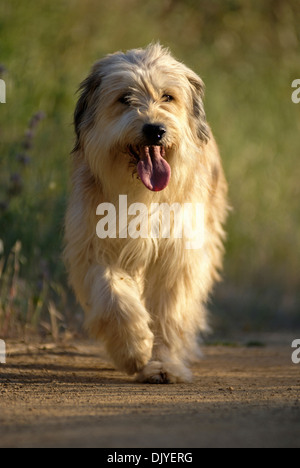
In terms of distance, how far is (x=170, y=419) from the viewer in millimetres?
3596

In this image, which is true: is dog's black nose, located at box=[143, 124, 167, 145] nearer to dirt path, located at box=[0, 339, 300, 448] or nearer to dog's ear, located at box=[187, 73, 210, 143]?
dog's ear, located at box=[187, 73, 210, 143]

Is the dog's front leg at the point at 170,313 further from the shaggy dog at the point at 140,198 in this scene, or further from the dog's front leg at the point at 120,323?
the dog's front leg at the point at 120,323

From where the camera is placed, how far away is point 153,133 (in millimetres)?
4824

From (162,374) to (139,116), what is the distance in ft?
4.78

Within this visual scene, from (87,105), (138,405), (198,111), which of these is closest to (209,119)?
(198,111)

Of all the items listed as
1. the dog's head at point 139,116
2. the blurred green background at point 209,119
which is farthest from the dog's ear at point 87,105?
the blurred green background at point 209,119

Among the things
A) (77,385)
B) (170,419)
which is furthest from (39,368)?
(170,419)

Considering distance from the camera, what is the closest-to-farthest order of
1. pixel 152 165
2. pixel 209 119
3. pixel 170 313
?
pixel 152 165, pixel 170 313, pixel 209 119

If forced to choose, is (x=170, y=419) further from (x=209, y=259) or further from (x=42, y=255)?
(x=42, y=255)

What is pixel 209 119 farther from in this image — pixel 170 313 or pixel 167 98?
pixel 170 313

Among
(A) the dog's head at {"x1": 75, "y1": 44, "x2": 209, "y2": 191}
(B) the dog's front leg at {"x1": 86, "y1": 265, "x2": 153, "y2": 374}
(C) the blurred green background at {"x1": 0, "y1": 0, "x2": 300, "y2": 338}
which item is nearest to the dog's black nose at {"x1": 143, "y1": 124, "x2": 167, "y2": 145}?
(A) the dog's head at {"x1": 75, "y1": 44, "x2": 209, "y2": 191}

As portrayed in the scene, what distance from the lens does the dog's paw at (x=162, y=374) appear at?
16.5 ft

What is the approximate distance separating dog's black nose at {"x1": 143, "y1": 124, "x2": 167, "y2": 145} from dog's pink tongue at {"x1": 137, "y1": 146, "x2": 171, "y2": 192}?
0.11 m

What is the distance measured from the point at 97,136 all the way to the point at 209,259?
1.17 meters
